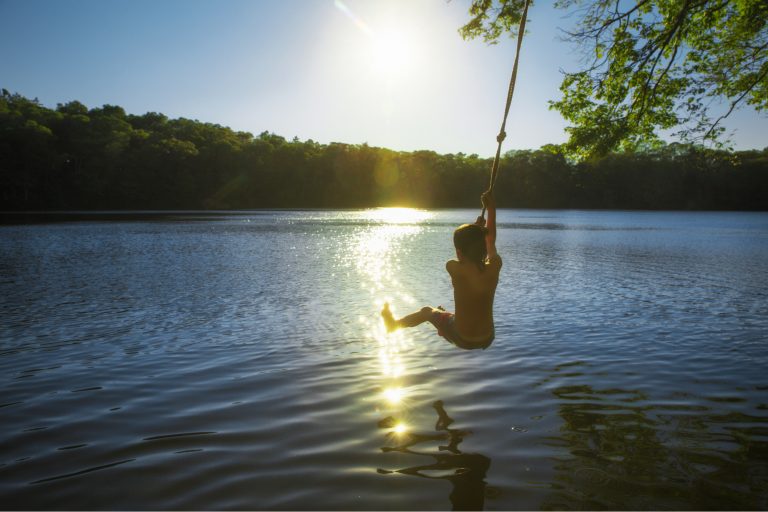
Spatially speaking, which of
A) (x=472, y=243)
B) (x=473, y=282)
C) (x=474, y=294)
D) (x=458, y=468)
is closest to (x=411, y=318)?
(x=474, y=294)

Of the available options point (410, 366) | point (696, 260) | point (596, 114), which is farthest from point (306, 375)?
point (696, 260)

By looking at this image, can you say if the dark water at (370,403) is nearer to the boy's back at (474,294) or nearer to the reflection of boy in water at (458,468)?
the reflection of boy in water at (458,468)

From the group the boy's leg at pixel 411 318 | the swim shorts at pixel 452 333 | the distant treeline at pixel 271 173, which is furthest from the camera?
the distant treeline at pixel 271 173

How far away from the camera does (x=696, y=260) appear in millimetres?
30172

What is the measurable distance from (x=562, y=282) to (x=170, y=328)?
595 inches

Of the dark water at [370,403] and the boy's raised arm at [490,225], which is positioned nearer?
the dark water at [370,403]

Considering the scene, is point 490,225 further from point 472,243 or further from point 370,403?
point 370,403

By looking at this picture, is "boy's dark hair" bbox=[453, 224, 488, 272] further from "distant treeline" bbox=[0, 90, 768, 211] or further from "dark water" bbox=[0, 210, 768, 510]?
"distant treeline" bbox=[0, 90, 768, 211]

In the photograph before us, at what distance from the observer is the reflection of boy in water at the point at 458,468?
193 inches

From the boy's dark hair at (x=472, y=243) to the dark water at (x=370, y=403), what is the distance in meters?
2.08

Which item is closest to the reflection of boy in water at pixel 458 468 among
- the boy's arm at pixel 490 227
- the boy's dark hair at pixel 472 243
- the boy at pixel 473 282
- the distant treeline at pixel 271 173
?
the boy at pixel 473 282

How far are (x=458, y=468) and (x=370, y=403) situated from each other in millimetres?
2303

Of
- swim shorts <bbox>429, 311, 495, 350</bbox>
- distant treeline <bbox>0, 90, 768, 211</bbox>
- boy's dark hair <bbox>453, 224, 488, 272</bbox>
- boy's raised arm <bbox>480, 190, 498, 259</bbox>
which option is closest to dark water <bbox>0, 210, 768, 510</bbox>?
swim shorts <bbox>429, 311, 495, 350</bbox>

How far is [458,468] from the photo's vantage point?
545cm
